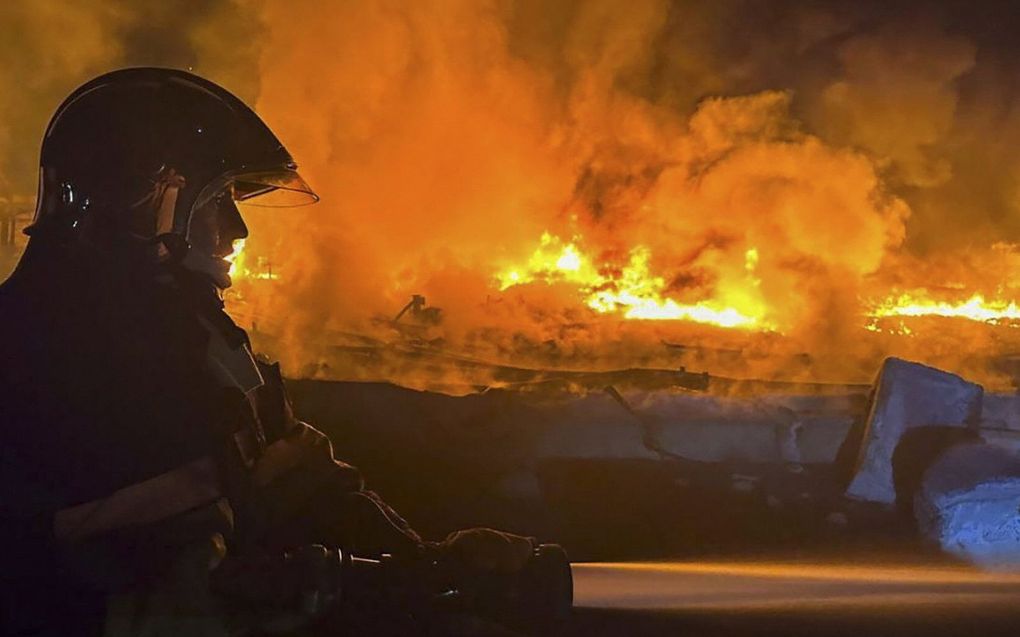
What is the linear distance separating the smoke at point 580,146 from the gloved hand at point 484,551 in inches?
229

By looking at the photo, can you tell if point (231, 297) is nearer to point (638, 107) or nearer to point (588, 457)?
point (588, 457)

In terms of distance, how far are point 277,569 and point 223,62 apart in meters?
8.62

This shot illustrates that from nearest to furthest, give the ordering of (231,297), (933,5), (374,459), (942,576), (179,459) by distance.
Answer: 1. (179,459)
2. (942,576)
3. (374,459)
4. (231,297)
5. (933,5)

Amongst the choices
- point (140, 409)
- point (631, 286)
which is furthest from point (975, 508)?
point (140, 409)

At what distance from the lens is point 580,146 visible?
10.8 meters

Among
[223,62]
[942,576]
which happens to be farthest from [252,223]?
[942,576]

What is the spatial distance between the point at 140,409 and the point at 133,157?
0.74 m

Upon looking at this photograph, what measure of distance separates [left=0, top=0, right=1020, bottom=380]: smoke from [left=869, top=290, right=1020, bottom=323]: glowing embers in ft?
0.92

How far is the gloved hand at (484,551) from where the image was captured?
2.81 meters

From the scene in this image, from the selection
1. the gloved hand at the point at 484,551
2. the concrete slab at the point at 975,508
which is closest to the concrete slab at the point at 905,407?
the concrete slab at the point at 975,508

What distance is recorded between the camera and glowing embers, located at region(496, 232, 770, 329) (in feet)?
33.8

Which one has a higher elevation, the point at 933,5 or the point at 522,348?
the point at 933,5

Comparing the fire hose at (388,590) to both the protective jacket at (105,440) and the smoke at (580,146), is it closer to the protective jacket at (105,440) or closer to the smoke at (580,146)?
the protective jacket at (105,440)

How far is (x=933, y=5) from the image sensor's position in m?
11.3
